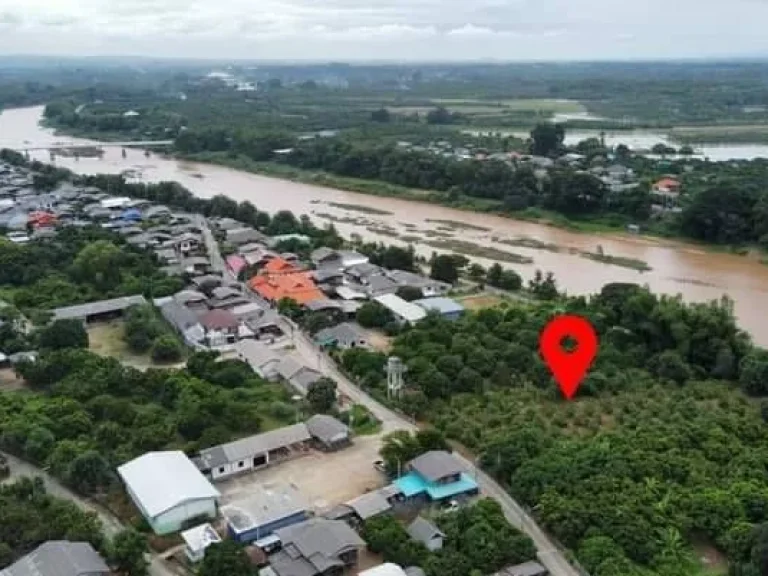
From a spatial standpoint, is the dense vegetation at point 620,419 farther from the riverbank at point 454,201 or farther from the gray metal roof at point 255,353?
the riverbank at point 454,201

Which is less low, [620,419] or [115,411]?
[115,411]

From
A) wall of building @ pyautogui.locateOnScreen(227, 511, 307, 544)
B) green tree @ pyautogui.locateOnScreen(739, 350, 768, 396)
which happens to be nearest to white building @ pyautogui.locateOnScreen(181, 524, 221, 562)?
wall of building @ pyautogui.locateOnScreen(227, 511, 307, 544)

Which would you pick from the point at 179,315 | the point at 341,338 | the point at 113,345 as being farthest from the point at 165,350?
the point at 341,338

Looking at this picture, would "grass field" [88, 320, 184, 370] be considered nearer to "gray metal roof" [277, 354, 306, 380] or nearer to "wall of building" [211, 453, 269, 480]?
"gray metal roof" [277, 354, 306, 380]

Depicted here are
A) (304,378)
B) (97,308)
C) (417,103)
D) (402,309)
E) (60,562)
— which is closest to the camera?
(60,562)

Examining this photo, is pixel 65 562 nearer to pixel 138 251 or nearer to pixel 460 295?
pixel 460 295

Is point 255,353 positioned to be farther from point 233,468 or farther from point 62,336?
point 233,468

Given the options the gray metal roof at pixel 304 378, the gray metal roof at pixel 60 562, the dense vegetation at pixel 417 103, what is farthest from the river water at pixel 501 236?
the gray metal roof at pixel 60 562

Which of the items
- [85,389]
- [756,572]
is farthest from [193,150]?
[756,572]
